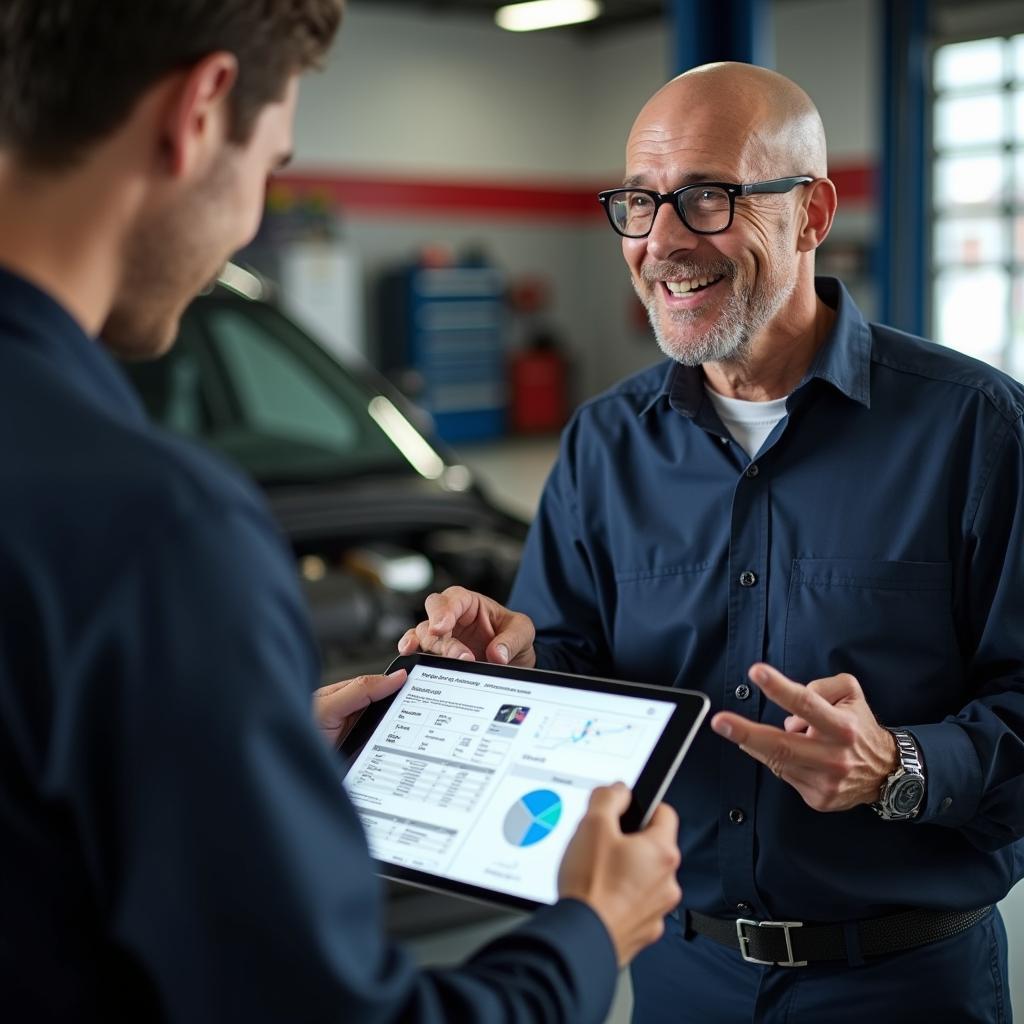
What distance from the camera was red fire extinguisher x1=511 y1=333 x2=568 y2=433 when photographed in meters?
13.4

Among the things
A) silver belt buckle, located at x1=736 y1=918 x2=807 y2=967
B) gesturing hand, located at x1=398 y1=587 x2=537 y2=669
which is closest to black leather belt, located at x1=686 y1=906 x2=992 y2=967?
silver belt buckle, located at x1=736 y1=918 x2=807 y2=967

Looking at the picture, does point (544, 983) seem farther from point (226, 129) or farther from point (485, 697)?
point (226, 129)

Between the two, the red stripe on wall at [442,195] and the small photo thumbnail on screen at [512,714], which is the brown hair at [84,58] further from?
the red stripe on wall at [442,195]

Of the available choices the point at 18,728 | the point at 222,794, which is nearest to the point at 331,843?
the point at 222,794

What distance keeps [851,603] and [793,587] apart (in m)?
0.08

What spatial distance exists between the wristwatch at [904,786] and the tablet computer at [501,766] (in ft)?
0.99

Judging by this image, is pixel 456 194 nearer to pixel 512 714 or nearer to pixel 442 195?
pixel 442 195

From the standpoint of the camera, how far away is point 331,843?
0.80m

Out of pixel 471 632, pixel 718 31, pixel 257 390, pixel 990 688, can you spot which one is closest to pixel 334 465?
pixel 257 390

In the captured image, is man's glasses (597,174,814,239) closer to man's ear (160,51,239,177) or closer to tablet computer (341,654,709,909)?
tablet computer (341,654,709,909)

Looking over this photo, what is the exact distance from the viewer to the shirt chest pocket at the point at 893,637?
1.52 m

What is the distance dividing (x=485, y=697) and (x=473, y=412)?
38.6ft

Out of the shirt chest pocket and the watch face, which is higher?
the shirt chest pocket

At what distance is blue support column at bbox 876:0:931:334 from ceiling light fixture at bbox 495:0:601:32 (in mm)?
4961
